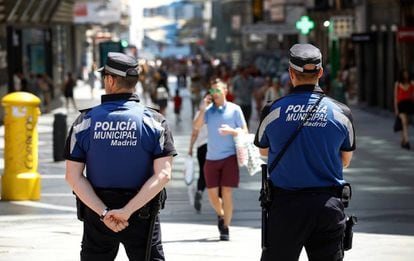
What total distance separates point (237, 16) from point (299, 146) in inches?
3644

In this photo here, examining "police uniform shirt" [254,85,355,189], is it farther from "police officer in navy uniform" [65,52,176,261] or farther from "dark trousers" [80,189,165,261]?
"dark trousers" [80,189,165,261]

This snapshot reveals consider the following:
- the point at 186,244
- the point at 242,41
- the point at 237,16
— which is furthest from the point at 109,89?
the point at 237,16

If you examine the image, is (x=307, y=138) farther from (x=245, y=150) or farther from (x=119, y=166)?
(x=245, y=150)

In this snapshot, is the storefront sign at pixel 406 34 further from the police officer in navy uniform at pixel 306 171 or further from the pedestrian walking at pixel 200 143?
the police officer in navy uniform at pixel 306 171

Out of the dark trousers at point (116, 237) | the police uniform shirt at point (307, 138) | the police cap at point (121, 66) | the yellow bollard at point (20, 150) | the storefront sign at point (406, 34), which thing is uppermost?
the police cap at point (121, 66)

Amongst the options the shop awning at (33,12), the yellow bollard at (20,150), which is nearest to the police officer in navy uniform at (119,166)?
the yellow bollard at (20,150)

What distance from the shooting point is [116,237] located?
712 centimetres

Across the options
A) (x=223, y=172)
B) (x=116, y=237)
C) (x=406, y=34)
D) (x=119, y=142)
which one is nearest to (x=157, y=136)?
(x=119, y=142)

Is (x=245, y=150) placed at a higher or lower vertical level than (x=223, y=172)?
higher

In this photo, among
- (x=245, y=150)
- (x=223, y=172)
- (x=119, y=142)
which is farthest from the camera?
(x=223, y=172)

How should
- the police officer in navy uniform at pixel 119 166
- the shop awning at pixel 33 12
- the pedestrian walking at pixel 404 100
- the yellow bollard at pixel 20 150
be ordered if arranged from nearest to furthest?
the police officer in navy uniform at pixel 119 166
the yellow bollard at pixel 20 150
the pedestrian walking at pixel 404 100
the shop awning at pixel 33 12

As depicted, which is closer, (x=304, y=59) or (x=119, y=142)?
(x=119, y=142)

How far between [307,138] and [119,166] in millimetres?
1114

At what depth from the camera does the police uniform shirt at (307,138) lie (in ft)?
23.7
